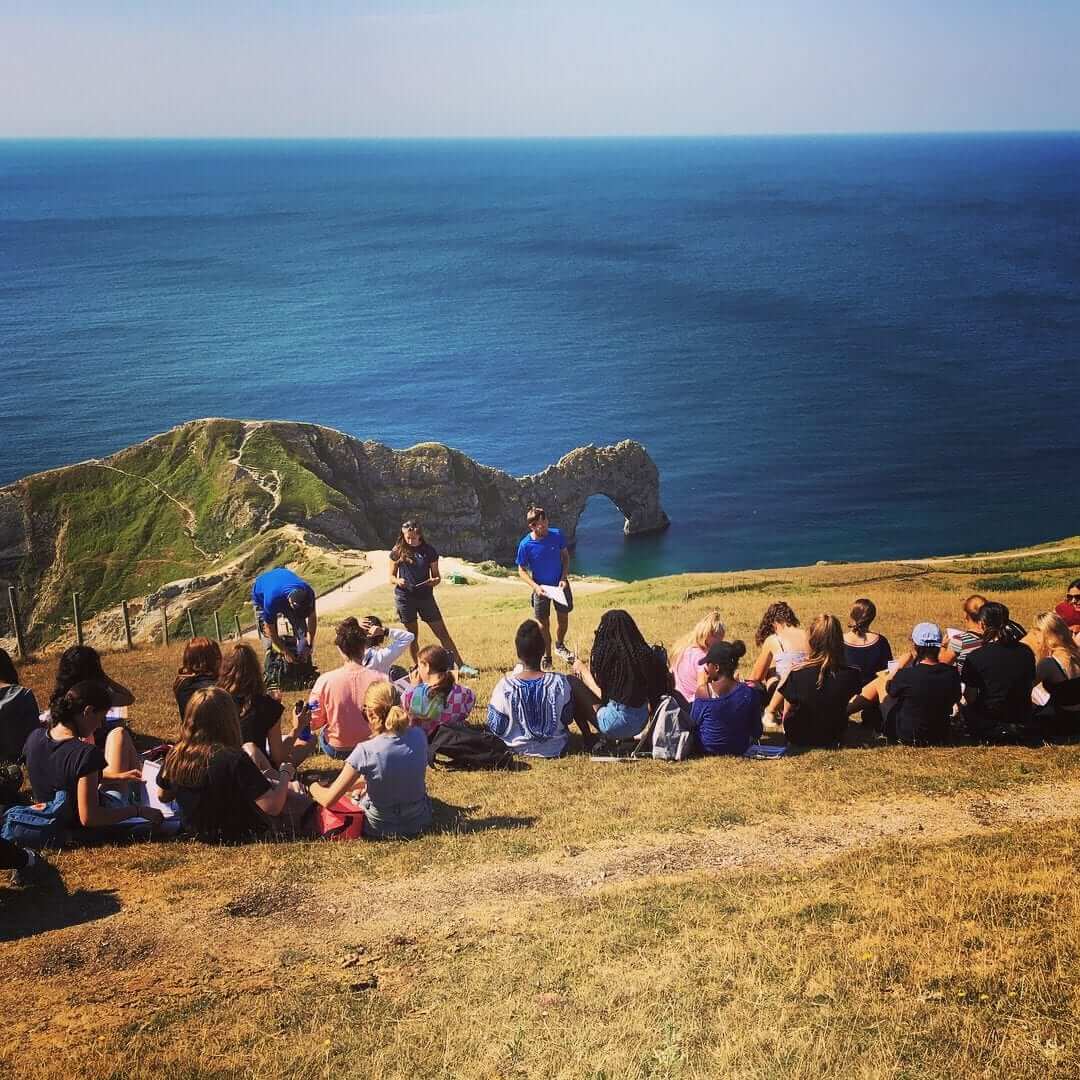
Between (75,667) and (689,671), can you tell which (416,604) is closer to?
(689,671)

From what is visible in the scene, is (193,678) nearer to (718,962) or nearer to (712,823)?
(712,823)

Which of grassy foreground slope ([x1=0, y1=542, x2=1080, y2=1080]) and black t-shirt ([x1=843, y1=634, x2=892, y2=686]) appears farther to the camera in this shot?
black t-shirt ([x1=843, y1=634, x2=892, y2=686])

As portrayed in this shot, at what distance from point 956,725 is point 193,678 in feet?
33.1

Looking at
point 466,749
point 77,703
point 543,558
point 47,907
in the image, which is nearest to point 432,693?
point 466,749

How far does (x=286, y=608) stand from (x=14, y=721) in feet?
21.9

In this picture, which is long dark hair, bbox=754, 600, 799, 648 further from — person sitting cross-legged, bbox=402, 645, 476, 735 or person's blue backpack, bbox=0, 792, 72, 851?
person's blue backpack, bbox=0, 792, 72, 851

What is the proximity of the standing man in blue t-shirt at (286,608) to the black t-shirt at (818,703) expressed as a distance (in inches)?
339

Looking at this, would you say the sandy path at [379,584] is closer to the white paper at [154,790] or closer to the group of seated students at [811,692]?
the group of seated students at [811,692]

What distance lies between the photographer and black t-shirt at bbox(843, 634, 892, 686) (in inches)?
634

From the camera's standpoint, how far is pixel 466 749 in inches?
575

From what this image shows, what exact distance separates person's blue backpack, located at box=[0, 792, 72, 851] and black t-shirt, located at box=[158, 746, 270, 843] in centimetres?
103

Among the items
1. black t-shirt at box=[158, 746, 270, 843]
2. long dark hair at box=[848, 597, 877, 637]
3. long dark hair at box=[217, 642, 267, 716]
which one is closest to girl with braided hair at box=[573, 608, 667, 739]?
long dark hair at box=[848, 597, 877, 637]

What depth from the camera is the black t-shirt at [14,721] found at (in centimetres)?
1336

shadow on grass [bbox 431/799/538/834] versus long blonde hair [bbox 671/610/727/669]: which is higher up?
long blonde hair [bbox 671/610/727/669]
